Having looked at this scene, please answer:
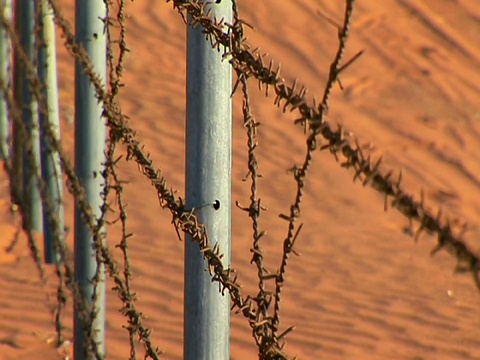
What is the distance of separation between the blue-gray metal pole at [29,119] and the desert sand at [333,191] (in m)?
0.19

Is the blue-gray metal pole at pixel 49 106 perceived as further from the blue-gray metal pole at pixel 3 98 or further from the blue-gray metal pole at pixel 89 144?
the blue-gray metal pole at pixel 89 144

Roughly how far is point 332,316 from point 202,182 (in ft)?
12.4

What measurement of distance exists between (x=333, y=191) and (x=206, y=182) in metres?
6.66

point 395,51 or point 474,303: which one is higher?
point 395,51

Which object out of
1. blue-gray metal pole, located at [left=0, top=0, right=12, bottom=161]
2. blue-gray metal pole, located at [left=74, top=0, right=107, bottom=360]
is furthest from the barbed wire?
blue-gray metal pole, located at [left=0, top=0, right=12, bottom=161]

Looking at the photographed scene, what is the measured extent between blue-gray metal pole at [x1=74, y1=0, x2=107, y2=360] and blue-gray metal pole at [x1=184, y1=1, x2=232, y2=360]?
5.09ft

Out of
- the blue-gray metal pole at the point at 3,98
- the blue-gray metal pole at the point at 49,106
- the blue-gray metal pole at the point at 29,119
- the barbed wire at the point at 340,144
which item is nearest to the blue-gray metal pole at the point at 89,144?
the barbed wire at the point at 340,144

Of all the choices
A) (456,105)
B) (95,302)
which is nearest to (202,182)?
(95,302)

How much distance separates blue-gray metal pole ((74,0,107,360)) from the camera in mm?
3836

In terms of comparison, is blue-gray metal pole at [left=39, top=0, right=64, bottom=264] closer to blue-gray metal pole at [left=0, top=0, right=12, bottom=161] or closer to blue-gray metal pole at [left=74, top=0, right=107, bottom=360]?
blue-gray metal pole at [left=0, top=0, right=12, bottom=161]

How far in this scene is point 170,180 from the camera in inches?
332

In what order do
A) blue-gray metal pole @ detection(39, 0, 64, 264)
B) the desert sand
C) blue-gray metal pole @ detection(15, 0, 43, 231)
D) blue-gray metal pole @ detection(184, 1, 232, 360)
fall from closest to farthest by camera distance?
blue-gray metal pole @ detection(184, 1, 232, 360), the desert sand, blue-gray metal pole @ detection(39, 0, 64, 264), blue-gray metal pole @ detection(15, 0, 43, 231)

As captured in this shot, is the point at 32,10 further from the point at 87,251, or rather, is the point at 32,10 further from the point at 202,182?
the point at 202,182

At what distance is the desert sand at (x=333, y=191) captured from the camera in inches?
218
